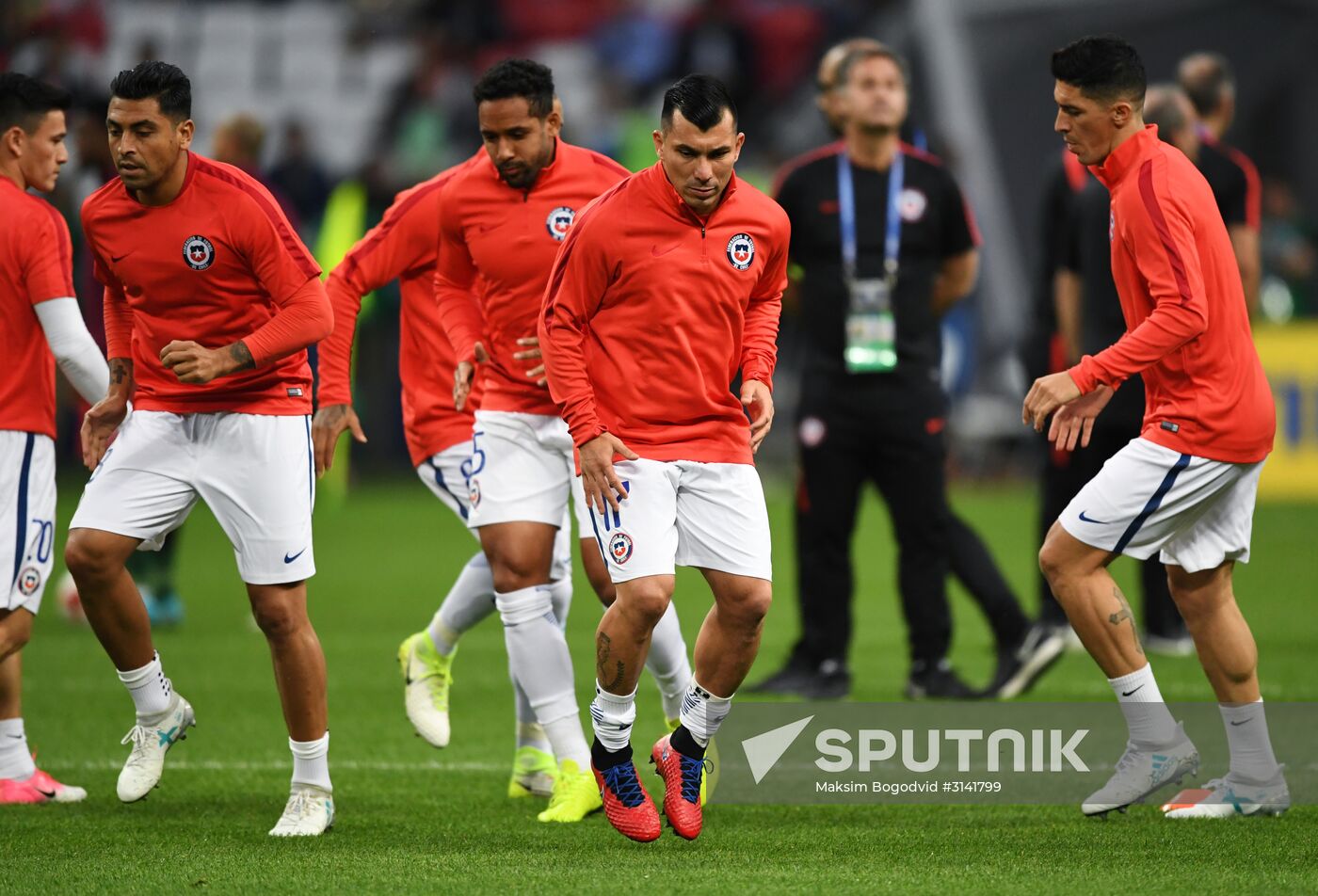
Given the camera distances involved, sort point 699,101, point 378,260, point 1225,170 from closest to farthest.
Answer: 1. point 699,101
2. point 378,260
3. point 1225,170

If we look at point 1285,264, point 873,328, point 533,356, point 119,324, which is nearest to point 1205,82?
point 873,328

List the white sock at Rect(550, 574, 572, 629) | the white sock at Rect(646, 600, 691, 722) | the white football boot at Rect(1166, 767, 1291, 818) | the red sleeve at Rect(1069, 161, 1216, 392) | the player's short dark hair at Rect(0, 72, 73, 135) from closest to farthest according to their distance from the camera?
the red sleeve at Rect(1069, 161, 1216, 392), the white football boot at Rect(1166, 767, 1291, 818), the player's short dark hair at Rect(0, 72, 73, 135), the white sock at Rect(646, 600, 691, 722), the white sock at Rect(550, 574, 572, 629)

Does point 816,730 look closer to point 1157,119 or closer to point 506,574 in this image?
point 506,574

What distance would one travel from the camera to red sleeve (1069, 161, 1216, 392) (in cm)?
548

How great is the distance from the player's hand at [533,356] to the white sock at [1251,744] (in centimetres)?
244

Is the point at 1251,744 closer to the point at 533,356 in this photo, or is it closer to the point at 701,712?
the point at 701,712

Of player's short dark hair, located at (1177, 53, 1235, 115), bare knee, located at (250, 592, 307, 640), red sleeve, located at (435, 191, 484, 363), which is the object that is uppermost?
player's short dark hair, located at (1177, 53, 1235, 115)

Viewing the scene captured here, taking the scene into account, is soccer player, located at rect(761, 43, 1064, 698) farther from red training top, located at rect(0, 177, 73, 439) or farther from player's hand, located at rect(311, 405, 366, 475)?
red training top, located at rect(0, 177, 73, 439)

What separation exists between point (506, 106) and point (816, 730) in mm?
2249

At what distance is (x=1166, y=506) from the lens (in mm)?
5660

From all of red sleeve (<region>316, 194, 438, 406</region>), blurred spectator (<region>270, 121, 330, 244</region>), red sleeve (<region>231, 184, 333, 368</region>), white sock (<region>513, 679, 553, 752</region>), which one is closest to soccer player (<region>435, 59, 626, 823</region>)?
red sleeve (<region>316, 194, 438, 406</region>)

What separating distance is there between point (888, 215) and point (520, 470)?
274cm

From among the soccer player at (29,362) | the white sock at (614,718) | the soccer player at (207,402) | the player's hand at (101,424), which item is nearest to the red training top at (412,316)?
the soccer player at (207,402)

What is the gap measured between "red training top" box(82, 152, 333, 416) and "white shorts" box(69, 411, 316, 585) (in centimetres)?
7
